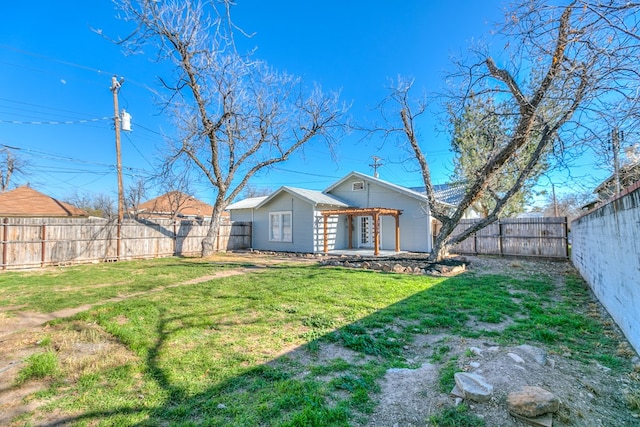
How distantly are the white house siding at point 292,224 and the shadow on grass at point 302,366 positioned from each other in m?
9.26

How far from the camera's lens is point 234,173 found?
1388 cm

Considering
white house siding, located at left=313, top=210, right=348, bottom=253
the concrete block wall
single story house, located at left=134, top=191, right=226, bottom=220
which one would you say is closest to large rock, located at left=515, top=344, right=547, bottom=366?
the concrete block wall

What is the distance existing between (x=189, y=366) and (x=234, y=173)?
11.6 metres

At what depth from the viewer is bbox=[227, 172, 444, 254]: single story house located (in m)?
14.2

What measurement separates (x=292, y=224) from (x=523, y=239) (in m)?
10.5

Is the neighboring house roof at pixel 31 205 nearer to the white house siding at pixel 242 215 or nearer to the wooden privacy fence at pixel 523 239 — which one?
the white house siding at pixel 242 215

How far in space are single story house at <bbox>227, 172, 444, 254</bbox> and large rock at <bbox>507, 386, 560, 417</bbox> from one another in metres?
11.0

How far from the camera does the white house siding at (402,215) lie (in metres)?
14.0

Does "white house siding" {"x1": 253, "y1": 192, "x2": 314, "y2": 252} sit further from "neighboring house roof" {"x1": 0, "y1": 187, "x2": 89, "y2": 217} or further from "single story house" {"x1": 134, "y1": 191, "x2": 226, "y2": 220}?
"single story house" {"x1": 134, "y1": 191, "x2": 226, "y2": 220}

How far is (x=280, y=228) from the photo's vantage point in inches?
646

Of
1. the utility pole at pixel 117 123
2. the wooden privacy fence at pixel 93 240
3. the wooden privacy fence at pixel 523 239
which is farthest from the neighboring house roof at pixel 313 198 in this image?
the utility pole at pixel 117 123

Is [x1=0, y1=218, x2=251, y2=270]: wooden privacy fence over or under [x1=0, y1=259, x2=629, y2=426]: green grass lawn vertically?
over

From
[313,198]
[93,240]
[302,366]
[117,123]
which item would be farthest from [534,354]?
[117,123]

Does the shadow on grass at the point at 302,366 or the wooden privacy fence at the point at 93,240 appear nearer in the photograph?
the shadow on grass at the point at 302,366
